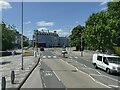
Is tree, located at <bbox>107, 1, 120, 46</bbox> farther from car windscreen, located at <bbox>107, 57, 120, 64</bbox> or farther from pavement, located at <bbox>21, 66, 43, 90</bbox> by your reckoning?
pavement, located at <bbox>21, 66, 43, 90</bbox>

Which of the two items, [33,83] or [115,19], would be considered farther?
[115,19]

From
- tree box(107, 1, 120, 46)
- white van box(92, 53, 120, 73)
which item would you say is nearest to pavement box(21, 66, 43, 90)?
white van box(92, 53, 120, 73)

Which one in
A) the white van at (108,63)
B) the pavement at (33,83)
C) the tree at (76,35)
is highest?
the tree at (76,35)

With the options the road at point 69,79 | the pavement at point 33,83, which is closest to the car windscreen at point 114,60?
the road at point 69,79

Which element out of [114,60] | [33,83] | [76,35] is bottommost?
[33,83]

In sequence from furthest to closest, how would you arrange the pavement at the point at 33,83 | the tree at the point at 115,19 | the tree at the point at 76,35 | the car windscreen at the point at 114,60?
the tree at the point at 76,35, the tree at the point at 115,19, the car windscreen at the point at 114,60, the pavement at the point at 33,83

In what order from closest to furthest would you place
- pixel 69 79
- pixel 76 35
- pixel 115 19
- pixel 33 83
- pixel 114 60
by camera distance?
pixel 33 83 < pixel 69 79 < pixel 114 60 < pixel 115 19 < pixel 76 35

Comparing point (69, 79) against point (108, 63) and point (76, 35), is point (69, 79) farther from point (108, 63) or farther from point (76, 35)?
point (76, 35)

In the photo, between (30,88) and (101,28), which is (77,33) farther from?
(30,88)

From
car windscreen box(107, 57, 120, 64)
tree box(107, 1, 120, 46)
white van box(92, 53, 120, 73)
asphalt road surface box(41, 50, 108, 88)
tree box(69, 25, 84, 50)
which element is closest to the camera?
asphalt road surface box(41, 50, 108, 88)

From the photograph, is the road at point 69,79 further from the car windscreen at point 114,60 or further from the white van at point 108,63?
the car windscreen at point 114,60

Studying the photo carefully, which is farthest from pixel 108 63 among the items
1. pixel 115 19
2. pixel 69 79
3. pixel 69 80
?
pixel 115 19

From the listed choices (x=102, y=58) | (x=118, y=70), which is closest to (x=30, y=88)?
(x=118, y=70)

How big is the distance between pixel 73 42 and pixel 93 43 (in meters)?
60.1
